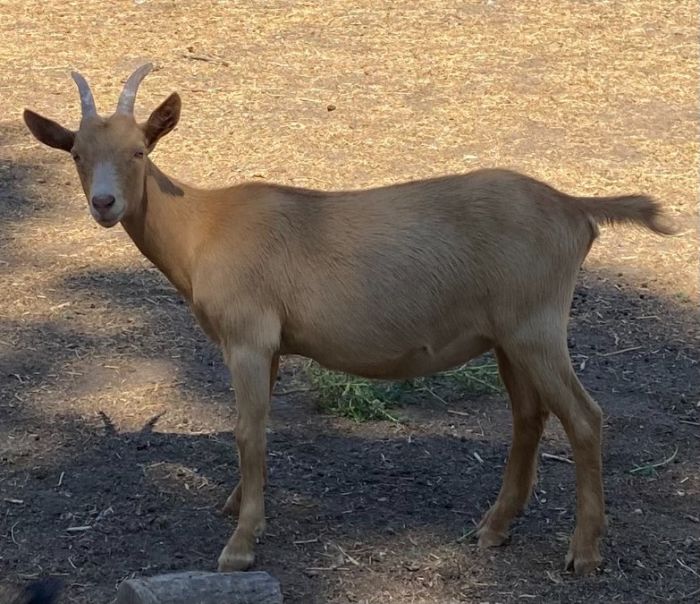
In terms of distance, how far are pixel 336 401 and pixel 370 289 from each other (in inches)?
61.4

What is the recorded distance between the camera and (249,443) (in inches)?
187

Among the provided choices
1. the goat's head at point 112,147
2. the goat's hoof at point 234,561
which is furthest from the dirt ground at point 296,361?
the goat's head at point 112,147

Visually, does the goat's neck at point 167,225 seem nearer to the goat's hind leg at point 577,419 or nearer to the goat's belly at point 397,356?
the goat's belly at point 397,356

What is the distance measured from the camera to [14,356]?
21.7 feet

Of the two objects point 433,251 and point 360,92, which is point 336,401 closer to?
point 433,251

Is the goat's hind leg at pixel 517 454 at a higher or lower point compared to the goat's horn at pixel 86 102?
lower

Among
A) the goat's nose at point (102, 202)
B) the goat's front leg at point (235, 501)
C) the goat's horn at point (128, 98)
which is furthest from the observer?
the goat's front leg at point (235, 501)

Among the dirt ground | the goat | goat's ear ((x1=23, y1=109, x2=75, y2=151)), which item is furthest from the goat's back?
the dirt ground

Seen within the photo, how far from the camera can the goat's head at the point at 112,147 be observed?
462 cm

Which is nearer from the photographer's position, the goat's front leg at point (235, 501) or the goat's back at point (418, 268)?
the goat's back at point (418, 268)

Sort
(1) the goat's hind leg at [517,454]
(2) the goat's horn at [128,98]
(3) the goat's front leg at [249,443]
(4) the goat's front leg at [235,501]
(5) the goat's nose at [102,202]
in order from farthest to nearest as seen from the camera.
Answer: (4) the goat's front leg at [235,501], (1) the goat's hind leg at [517,454], (2) the goat's horn at [128,98], (3) the goat's front leg at [249,443], (5) the goat's nose at [102,202]

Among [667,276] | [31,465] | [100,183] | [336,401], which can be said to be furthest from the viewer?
[667,276]

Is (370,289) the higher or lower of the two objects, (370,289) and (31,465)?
the higher

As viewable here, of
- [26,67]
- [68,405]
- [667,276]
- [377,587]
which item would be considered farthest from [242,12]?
[377,587]
